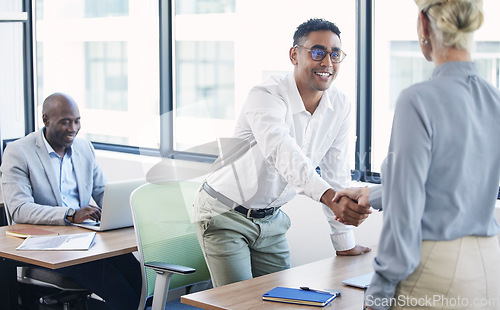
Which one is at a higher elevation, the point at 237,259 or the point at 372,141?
the point at 372,141

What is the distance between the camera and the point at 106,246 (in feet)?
9.29

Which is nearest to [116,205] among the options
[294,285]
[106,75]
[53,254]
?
[53,254]

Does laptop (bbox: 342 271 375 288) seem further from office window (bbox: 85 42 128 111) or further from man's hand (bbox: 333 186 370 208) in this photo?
office window (bbox: 85 42 128 111)

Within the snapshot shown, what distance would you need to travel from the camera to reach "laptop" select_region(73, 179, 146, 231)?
3.05 m

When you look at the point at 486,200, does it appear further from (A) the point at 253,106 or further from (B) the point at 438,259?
(A) the point at 253,106

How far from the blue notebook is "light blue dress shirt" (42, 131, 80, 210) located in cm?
184

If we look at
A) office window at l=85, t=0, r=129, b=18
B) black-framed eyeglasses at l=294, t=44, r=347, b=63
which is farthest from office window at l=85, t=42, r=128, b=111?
black-framed eyeglasses at l=294, t=44, r=347, b=63

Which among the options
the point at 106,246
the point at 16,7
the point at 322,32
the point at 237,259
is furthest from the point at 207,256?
the point at 16,7

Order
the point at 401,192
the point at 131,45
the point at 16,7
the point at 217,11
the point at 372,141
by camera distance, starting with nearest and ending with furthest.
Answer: the point at 401,192, the point at 372,141, the point at 217,11, the point at 131,45, the point at 16,7

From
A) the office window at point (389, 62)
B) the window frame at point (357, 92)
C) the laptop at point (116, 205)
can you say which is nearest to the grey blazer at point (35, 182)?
the laptop at point (116, 205)

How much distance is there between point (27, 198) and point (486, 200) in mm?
2561

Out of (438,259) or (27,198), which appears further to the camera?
(27,198)

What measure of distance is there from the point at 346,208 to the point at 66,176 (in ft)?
6.64

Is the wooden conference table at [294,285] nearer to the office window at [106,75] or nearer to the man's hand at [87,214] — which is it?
the man's hand at [87,214]
